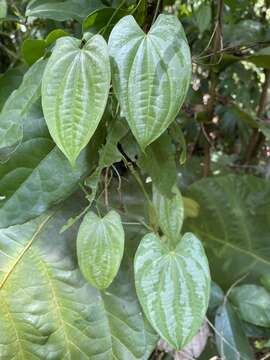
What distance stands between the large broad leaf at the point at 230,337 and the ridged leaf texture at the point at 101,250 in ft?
0.92

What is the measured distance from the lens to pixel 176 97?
471mm

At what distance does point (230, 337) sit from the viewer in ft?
2.46

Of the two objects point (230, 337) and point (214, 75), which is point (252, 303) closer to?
Result: point (230, 337)

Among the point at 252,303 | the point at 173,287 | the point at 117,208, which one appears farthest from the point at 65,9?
the point at 252,303

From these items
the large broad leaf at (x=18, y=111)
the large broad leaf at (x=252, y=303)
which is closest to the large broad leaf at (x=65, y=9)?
the large broad leaf at (x=18, y=111)

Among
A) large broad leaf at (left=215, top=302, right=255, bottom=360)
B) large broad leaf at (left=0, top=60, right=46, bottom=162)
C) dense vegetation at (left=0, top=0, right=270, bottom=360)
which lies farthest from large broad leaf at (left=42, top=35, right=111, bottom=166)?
large broad leaf at (left=215, top=302, right=255, bottom=360)

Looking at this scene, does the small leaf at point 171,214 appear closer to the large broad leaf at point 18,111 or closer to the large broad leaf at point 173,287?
the large broad leaf at point 173,287

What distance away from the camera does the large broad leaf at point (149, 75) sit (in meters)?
0.47

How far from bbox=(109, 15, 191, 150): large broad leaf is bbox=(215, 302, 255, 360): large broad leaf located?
1.31ft

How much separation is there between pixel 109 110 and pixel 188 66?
140 millimetres

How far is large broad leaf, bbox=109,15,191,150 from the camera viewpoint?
1.54ft

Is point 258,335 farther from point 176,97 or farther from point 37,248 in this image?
point 176,97

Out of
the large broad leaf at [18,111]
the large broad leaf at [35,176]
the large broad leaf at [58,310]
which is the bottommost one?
the large broad leaf at [58,310]

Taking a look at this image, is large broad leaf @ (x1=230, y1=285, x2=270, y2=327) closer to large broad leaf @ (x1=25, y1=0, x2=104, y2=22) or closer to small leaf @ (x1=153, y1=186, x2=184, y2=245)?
small leaf @ (x1=153, y1=186, x2=184, y2=245)
